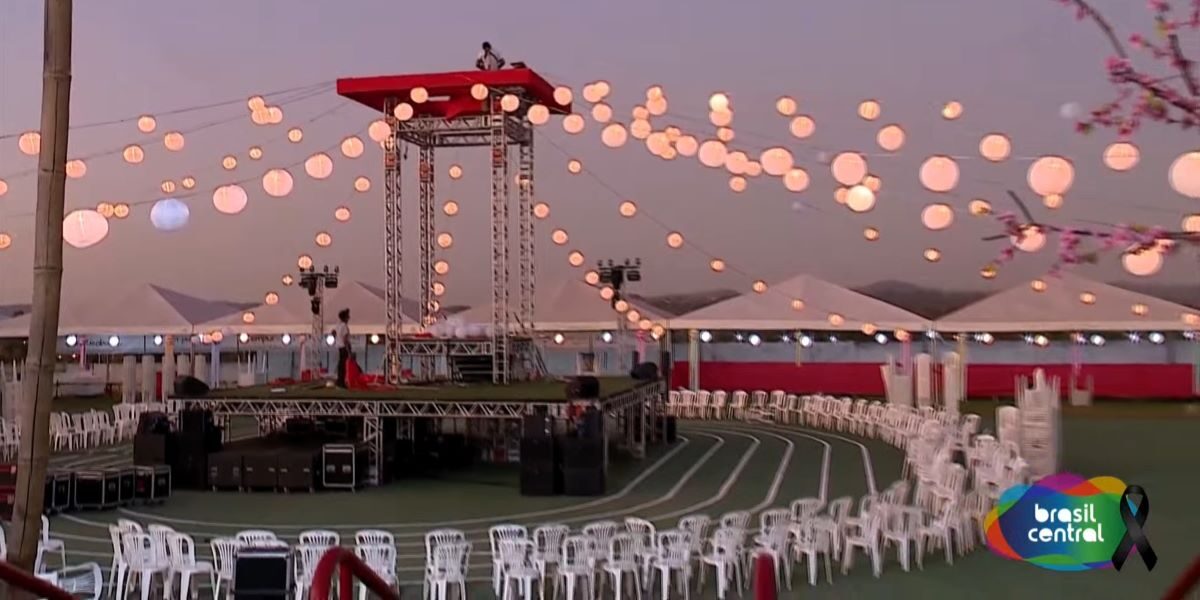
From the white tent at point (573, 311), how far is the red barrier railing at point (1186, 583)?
20701 millimetres

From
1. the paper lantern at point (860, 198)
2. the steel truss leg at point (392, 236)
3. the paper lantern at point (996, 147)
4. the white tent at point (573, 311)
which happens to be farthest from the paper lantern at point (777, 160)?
the white tent at point (573, 311)

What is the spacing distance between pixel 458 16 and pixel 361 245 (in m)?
9.52

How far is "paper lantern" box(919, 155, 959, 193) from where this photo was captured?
9242 mm

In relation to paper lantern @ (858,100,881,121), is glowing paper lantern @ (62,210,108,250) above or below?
below

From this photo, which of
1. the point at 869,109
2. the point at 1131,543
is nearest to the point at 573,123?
the point at 869,109

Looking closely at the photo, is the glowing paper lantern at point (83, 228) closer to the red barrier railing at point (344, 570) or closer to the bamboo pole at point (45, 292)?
the red barrier railing at point (344, 570)

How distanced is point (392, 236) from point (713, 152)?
9.79 meters

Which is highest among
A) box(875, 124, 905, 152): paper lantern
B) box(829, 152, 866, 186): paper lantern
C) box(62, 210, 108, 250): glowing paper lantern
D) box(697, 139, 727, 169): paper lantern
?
box(697, 139, 727, 169): paper lantern

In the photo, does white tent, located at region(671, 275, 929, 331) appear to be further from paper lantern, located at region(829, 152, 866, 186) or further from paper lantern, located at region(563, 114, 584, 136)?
paper lantern, located at region(829, 152, 866, 186)

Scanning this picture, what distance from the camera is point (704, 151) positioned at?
12.1 metres

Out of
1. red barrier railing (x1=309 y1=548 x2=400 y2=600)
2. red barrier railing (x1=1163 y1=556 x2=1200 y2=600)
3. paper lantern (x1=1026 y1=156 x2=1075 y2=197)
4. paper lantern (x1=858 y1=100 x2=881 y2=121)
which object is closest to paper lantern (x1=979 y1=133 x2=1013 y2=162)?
paper lantern (x1=1026 y1=156 x2=1075 y2=197)

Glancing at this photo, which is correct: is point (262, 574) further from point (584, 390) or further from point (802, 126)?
point (584, 390)

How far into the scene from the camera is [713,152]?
39.4 ft

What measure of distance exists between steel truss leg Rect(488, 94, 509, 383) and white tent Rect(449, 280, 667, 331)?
394 cm
